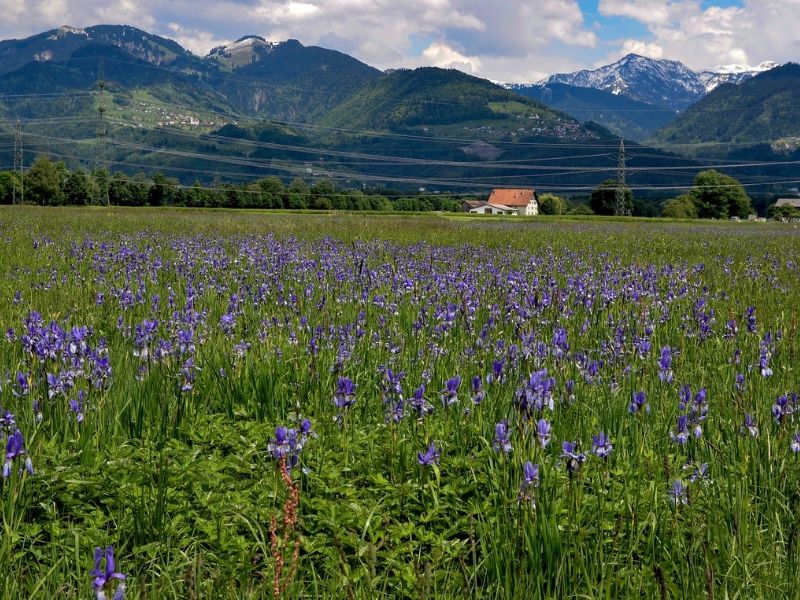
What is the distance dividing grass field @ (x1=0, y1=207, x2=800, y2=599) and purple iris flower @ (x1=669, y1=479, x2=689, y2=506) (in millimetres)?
13

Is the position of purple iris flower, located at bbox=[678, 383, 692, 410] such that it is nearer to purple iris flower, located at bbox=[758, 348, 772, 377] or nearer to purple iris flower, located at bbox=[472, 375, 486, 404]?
purple iris flower, located at bbox=[758, 348, 772, 377]

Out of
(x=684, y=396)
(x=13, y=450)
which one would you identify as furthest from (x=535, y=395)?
(x=13, y=450)

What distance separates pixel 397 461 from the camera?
319cm

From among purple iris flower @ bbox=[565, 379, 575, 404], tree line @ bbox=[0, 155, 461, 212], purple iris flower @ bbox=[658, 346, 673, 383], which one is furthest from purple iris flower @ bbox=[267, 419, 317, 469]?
tree line @ bbox=[0, 155, 461, 212]

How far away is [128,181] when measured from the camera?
10656 cm

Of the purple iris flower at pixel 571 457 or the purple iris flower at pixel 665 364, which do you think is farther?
the purple iris flower at pixel 665 364

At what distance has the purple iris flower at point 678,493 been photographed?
2510 millimetres

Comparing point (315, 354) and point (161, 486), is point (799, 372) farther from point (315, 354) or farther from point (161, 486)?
point (161, 486)

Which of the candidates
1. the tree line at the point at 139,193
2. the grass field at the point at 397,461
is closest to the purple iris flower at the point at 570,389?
the grass field at the point at 397,461

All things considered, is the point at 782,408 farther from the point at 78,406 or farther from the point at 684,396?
the point at 78,406

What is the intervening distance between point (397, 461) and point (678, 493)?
4.27 ft

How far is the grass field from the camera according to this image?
2328 millimetres

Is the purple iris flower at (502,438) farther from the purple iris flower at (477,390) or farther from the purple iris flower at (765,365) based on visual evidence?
the purple iris flower at (765,365)

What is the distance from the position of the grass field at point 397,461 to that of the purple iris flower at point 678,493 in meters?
0.01
